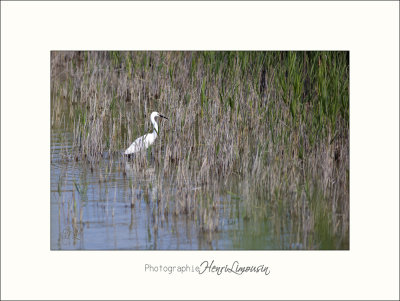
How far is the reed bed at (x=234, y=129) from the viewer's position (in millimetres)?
5301

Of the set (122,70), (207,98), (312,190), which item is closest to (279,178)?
(312,190)

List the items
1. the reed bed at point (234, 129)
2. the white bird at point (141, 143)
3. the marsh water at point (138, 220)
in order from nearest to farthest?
the marsh water at point (138, 220) < the reed bed at point (234, 129) < the white bird at point (141, 143)

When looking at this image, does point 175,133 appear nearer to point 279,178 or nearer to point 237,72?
point 237,72

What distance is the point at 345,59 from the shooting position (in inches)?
225

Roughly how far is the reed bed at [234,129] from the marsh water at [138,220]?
0.06m

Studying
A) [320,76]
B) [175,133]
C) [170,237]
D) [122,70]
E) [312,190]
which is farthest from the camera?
[122,70]

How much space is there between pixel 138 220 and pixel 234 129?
1.77 meters

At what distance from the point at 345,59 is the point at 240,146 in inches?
56.4

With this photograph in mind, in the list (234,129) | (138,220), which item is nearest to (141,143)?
(234,129)

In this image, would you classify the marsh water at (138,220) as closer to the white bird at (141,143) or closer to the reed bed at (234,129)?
the reed bed at (234,129)

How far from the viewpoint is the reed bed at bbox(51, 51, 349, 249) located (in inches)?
209

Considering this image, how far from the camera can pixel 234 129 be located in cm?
652

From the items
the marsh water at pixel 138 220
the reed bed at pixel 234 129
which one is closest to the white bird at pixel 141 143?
the reed bed at pixel 234 129

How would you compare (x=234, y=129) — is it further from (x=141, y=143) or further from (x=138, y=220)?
(x=138, y=220)
